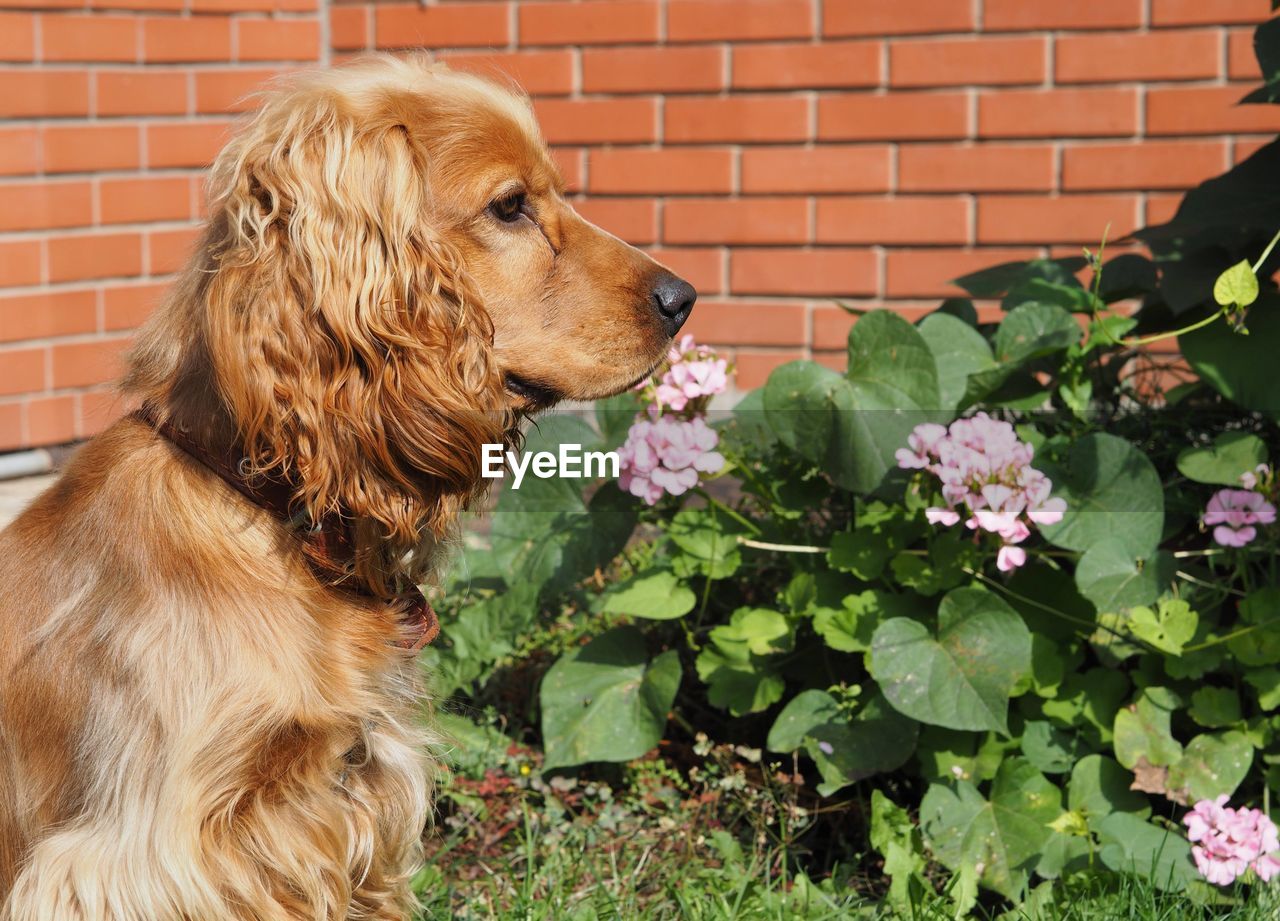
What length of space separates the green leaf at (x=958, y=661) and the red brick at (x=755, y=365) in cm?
235

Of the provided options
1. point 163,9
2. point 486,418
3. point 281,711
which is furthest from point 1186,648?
point 163,9

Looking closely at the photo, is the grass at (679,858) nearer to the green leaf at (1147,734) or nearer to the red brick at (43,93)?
the green leaf at (1147,734)

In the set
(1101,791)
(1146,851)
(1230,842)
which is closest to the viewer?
(1230,842)

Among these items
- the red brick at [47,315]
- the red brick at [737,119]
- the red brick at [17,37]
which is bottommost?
the red brick at [47,315]

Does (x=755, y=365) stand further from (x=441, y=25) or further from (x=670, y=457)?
(x=670, y=457)

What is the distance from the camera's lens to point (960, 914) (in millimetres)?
2508

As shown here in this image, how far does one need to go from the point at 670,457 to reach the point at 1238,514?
113 cm

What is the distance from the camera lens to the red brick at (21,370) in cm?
456

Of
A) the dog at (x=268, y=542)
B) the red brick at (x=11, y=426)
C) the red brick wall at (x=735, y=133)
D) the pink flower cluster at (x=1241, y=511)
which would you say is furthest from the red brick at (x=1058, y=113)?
the red brick at (x=11, y=426)

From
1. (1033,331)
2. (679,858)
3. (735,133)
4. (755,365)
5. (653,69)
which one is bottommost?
(679,858)

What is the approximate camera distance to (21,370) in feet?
15.1

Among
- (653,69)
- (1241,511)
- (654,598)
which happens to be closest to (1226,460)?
(1241,511)

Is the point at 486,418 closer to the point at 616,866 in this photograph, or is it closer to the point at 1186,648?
the point at 616,866

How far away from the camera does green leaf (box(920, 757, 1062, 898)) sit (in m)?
2.63
